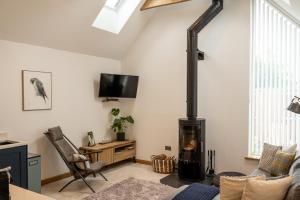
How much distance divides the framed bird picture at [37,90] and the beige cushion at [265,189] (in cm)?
343

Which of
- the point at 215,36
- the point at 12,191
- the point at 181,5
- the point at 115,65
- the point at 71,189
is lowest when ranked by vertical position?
the point at 71,189

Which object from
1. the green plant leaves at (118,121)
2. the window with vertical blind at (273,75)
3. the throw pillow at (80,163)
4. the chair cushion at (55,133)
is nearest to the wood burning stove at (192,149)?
the window with vertical blind at (273,75)

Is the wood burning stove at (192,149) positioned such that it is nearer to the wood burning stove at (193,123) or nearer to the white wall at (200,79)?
the wood burning stove at (193,123)

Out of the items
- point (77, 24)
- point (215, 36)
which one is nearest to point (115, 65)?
point (77, 24)

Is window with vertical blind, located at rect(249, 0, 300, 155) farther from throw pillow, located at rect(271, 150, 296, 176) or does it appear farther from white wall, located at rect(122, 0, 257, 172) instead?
throw pillow, located at rect(271, 150, 296, 176)

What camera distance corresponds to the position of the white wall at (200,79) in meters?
4.33

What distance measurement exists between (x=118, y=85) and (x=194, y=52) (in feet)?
5.89

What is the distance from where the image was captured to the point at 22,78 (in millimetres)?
3910

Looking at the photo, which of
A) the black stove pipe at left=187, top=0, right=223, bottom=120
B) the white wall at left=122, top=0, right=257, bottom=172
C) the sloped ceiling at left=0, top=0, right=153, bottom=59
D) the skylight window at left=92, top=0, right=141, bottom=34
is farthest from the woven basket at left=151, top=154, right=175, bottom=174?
the skylight window at left=92, top=0, right=141, bottom=34

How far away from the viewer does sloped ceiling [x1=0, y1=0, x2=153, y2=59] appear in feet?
11.6

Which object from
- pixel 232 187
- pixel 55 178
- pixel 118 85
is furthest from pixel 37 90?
pixel 232 187

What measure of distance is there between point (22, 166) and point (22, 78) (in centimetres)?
138

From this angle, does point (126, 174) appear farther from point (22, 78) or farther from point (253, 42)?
point (253, 42)

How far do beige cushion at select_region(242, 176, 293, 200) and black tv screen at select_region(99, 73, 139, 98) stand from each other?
3.72 meters
